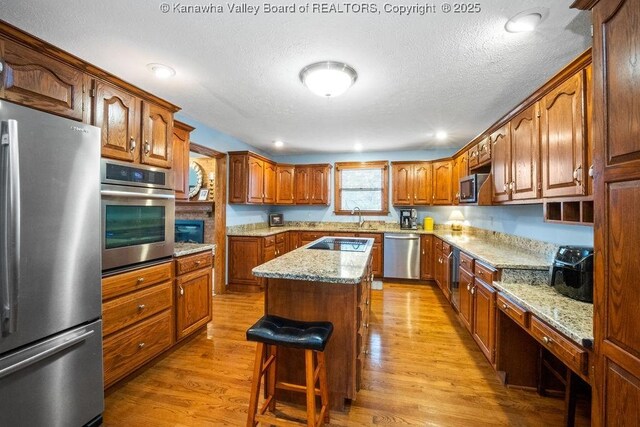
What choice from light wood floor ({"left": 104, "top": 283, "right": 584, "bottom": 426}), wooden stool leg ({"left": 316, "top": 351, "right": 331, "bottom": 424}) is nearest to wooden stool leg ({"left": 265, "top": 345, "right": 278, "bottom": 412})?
light wood floor ({"left": 104, "top": 283, "right": 584, "bottom": 426})

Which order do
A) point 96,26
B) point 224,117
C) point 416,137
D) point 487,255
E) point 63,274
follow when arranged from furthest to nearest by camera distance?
point 416,137 → point 224,117 → point 487,255 → point 96,26 → point 63,274

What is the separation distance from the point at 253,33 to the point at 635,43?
175 cm

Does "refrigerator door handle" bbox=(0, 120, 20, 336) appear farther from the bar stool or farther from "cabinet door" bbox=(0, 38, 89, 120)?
the bar stool

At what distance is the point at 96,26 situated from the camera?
1.67 m

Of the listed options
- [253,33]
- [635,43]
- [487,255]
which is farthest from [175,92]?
[487,255]

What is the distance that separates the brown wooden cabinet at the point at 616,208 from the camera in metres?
0.87

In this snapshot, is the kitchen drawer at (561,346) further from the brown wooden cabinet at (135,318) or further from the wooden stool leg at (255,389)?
the brown wooden cabinet at (135,318)

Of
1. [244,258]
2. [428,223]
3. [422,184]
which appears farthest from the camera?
A: [428,223]

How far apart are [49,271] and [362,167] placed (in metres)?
4.71

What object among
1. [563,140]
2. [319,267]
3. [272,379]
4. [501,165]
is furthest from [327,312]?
[501,165]

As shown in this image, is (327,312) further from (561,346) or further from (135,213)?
(135,213)

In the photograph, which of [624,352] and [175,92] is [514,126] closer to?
[624,352]

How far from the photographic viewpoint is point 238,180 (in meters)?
4.28

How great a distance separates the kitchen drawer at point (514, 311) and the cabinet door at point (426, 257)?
266 centimetres
